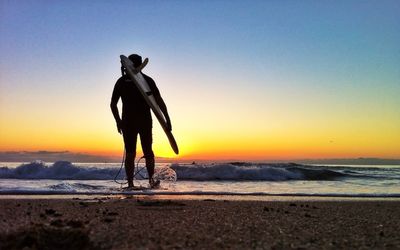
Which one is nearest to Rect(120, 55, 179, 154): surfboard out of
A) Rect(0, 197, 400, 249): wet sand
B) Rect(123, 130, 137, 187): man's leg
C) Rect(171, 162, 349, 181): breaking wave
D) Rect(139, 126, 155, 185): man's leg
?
Rect(139, 126, 155, 185): man's leg

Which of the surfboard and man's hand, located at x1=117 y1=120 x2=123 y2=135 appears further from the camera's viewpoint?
man's hand, located at x1=117 y1=120 x2=123 y2=135

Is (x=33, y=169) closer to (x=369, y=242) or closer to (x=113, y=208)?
(x=113, y=208)

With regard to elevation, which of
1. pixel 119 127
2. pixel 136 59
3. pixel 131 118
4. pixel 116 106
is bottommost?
pixel 119 127

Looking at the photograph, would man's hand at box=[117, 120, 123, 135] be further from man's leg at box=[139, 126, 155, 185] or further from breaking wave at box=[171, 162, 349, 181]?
breaking wave at box=[171, 162, 349, 181]

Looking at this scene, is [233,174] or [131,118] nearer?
[131,118]

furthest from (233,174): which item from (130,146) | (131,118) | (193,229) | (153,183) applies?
(193,229)

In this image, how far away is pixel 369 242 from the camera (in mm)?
3383

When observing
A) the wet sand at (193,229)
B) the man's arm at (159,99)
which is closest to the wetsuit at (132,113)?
the man's arm at (159,99)

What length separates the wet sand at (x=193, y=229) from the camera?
10.2 feet

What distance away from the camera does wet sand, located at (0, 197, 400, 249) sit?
3.10 meters

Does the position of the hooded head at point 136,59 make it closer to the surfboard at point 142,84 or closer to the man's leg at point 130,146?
the surfboard at point 142,84

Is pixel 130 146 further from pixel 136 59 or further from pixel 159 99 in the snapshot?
pixel 136 59

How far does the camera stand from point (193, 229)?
12.1ft

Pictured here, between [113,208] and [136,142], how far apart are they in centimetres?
341
